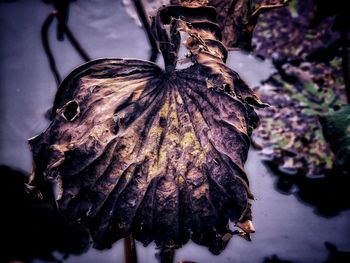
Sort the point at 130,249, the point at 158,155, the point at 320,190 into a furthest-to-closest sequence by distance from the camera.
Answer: the point at 320,190, the point at 130,249, the point at 158,155

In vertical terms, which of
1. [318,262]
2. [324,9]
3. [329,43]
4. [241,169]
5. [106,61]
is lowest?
[318,262]

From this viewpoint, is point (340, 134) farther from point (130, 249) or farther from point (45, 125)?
point (45, 125)

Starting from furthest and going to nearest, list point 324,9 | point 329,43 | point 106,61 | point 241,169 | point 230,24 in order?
point 329,43, point 324,9, point 230,24, point 106,61, point 241,169

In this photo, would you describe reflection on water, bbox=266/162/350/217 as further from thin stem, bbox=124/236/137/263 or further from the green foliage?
thin stem, bbox=124/236/137/263

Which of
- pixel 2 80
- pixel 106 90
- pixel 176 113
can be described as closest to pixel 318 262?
pixel 176 113

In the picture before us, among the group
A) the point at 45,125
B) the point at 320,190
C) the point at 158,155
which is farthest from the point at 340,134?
the point at 45,125

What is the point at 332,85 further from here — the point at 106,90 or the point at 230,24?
the point at 106,90
